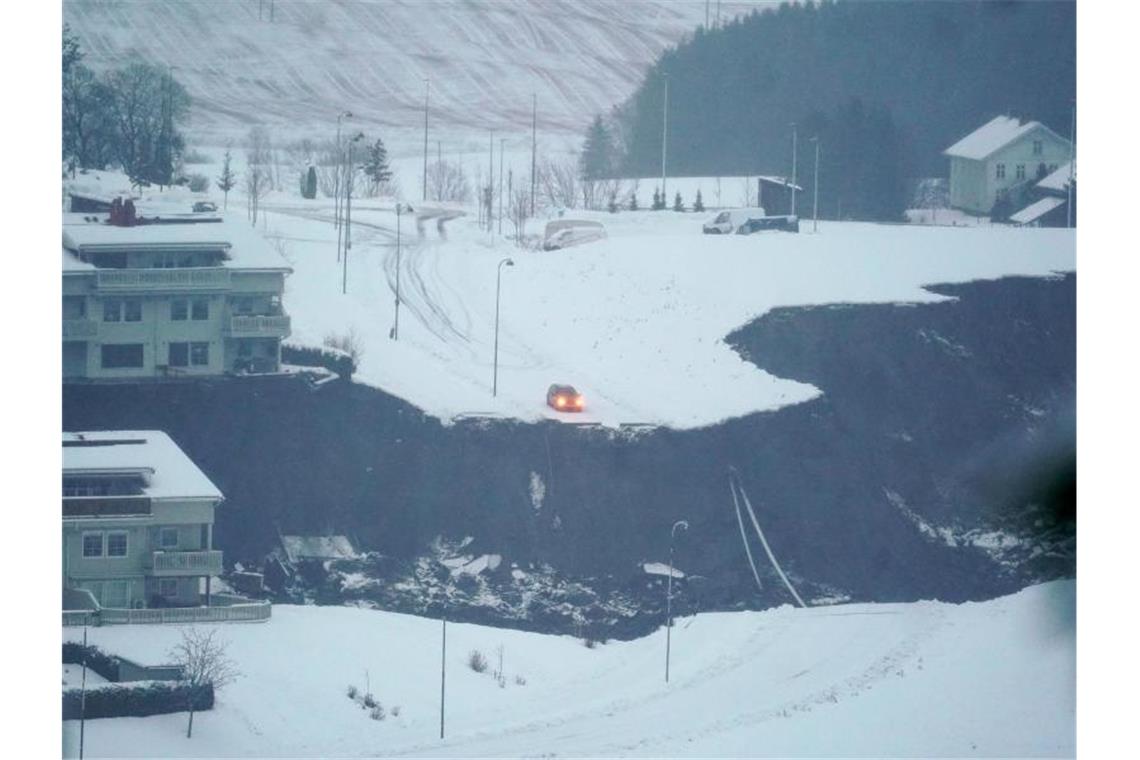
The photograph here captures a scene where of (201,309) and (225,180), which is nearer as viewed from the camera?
(201,309)

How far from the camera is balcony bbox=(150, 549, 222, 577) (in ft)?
24.4

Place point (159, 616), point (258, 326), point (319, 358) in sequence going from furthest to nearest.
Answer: point (319, 358) → point (258, 326) → point (159, 616)

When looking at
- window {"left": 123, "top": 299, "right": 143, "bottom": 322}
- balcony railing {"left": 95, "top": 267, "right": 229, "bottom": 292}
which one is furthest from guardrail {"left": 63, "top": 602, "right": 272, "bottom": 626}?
balcony railing {"left": 95, "top": 267, "right": 229, "bottom": 292}

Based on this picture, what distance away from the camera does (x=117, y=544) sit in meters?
7.43

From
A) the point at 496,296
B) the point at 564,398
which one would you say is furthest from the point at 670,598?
the point at 496,296

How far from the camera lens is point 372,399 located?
8047 millimetres

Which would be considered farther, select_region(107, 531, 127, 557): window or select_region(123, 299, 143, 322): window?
select_region(123, 299, 143, 322): window

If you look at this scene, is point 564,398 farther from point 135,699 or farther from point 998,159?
point 998,159

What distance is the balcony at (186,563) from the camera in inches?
293

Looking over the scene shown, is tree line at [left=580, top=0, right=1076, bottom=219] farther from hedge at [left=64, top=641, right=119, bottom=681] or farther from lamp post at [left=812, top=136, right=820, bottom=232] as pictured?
hedge at [left=64, top=641, right=119, bottom=681]

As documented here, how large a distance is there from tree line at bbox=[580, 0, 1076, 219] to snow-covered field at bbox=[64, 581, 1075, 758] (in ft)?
7.69

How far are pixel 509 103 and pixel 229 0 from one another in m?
1.47

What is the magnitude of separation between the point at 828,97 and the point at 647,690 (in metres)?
3.24

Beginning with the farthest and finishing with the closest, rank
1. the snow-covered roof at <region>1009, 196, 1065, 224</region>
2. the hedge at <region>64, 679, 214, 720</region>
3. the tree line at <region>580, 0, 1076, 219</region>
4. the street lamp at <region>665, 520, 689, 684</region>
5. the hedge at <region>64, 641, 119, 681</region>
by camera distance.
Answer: the tree line at <region>580, 0, 1076, 219</region> < the snow-covered roof at <region>1009, 196, 1065, 224</region> < the street lamp at <region>665, 520, 689, 684</region> < the hedge at <region>64, 641, 119, 681</region> < the hedge at <region>64, 679, 214, 720</region>
